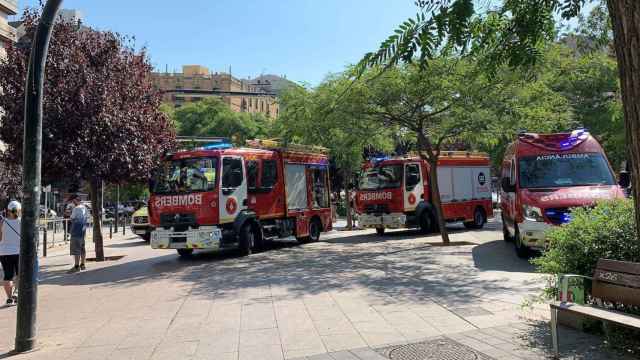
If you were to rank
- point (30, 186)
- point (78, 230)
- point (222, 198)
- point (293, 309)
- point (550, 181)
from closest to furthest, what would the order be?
point (30, 186)
point (293, 309)
point (550, 181)
point (78, 230)
point (222, 198)

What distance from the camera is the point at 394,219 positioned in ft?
59.4

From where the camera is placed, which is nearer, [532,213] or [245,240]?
[532,213]

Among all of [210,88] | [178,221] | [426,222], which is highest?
[210,88]

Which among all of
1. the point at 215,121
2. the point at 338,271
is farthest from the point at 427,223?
the point at 215,121

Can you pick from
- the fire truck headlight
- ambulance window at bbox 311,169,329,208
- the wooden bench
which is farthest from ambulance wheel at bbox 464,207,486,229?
the wooden bench

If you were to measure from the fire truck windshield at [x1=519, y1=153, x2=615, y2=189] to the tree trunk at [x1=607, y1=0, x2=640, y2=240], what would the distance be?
7544 millimetres

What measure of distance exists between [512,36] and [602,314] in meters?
3.31

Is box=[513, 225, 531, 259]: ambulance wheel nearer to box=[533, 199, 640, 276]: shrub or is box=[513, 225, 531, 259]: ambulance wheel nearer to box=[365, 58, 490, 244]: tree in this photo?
box=[365, 58, 490, 244]: tree

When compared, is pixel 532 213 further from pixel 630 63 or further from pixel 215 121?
pixel 215 121

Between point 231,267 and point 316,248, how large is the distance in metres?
4.12

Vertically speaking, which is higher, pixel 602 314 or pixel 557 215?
pixel 557 215

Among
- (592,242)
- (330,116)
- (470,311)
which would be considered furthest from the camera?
(330,116)

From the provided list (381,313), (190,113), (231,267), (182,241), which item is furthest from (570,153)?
(190,113)

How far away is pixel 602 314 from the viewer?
462cm
